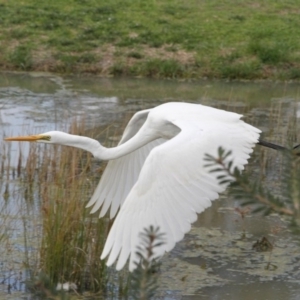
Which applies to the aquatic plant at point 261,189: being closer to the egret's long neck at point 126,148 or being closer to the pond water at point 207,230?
the pond water at point 207,230

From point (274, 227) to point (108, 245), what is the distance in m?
2.85

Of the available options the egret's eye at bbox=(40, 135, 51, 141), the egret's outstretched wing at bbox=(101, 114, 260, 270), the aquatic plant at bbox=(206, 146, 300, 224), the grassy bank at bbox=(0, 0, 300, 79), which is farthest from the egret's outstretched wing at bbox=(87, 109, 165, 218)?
the grassy bank at bbox=(0, 0, 300, 79)

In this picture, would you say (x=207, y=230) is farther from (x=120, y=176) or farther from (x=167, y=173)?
(x=167, y=173)

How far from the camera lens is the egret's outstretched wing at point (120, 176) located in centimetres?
452

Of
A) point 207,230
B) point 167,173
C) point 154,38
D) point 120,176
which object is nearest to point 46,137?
point 120,176

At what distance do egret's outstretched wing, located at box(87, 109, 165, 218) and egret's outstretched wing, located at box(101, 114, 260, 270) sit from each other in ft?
2.97

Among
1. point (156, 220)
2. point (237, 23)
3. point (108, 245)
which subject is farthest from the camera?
point (237, 23)

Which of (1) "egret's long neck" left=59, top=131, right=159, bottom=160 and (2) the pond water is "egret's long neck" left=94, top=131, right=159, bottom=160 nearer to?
(1) "egret's long neck" left=59, top=131, right=159, bottom=160

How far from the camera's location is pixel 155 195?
3.33m

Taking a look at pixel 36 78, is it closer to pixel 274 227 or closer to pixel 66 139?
pixel 274 227

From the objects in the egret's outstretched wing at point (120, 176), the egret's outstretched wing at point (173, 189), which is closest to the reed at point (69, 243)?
the egret's outstretched wing at point (120, 176)

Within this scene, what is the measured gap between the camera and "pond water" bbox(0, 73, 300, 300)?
4426mm

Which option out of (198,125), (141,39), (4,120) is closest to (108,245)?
(198,125)

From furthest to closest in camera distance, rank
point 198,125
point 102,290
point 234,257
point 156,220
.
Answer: point 234,257, point 102,290, point 198,125, point 156,220
